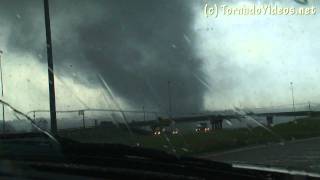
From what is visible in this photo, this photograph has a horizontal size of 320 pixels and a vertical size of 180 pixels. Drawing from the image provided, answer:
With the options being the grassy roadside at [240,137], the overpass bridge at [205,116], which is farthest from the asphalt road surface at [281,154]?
the overpass bridge at [205,116]

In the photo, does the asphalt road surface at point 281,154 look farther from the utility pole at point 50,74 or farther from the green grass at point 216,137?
the utility pole at point 50,74

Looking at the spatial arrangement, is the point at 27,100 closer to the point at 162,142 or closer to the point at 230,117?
the point at 162,142

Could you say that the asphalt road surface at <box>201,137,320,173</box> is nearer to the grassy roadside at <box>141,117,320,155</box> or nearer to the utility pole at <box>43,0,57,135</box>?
the grassy roadside at <box>141,117,320,155</box>

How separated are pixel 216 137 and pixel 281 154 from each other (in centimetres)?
173

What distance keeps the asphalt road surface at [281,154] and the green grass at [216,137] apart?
0.11 metres

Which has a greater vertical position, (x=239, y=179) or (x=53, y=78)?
(x=53, y=78)

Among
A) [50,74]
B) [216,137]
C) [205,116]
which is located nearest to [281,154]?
[216,137]

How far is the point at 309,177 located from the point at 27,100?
196cm

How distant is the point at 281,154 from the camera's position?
653cm

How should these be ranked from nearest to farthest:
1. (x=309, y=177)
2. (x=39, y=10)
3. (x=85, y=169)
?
1. (x=85, y=169)
2. (x=309, y=177)
3. (x=39, y=10)

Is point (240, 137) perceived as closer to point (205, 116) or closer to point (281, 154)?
point (205, 116)

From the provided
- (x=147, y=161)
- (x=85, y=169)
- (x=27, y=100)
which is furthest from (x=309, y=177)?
(x=27, y=100)

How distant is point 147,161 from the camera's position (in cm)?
244

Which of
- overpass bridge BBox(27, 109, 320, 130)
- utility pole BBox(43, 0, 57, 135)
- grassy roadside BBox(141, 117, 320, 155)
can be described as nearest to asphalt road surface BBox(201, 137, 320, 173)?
grassy roadside BBox(141, 117, 320, 155)
